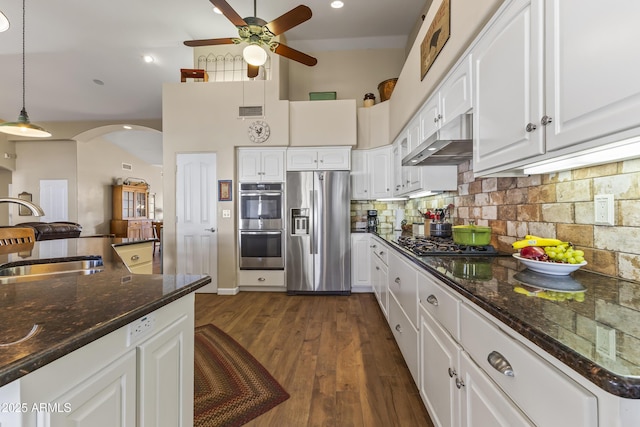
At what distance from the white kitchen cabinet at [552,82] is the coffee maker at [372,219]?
277 centimetres

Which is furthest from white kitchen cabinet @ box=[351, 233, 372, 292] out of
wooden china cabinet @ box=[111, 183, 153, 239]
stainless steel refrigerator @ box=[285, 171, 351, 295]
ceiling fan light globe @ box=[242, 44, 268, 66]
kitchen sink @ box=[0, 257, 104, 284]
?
wooden china cabinet @ box=[111, 183, 153, 239]

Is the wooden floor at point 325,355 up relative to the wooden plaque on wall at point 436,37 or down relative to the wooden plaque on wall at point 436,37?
down

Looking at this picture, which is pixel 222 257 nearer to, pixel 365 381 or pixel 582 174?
pixel 365 381

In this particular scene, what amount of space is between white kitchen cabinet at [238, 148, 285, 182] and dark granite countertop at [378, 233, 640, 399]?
3.12 m

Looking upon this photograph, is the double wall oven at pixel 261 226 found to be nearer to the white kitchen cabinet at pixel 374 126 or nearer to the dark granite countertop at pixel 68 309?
the white kitchen cabinet at pixel 374 126

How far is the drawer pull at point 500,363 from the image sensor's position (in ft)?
2.62

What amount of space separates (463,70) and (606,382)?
5.67ft

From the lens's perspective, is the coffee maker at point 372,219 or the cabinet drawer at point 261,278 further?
the coffee maker at point 372,219

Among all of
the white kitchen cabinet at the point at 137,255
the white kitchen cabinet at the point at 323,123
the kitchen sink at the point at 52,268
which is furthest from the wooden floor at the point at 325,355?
the white kitchen cabinet at the point at 323,123

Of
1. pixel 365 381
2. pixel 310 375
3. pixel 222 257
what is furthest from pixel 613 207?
pixel 222 257

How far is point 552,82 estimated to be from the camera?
1021 millimetres

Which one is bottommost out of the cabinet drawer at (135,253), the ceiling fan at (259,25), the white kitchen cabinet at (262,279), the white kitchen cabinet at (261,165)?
the white kitchen cabinet at (262,279)

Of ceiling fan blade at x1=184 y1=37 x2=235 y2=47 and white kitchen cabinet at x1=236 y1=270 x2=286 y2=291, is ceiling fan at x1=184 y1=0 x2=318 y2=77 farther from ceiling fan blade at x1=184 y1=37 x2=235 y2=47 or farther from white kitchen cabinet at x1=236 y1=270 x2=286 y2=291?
white kitchen cabinet at x1=236 y1=270 x2=286 y2=291

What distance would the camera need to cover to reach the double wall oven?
407cm
